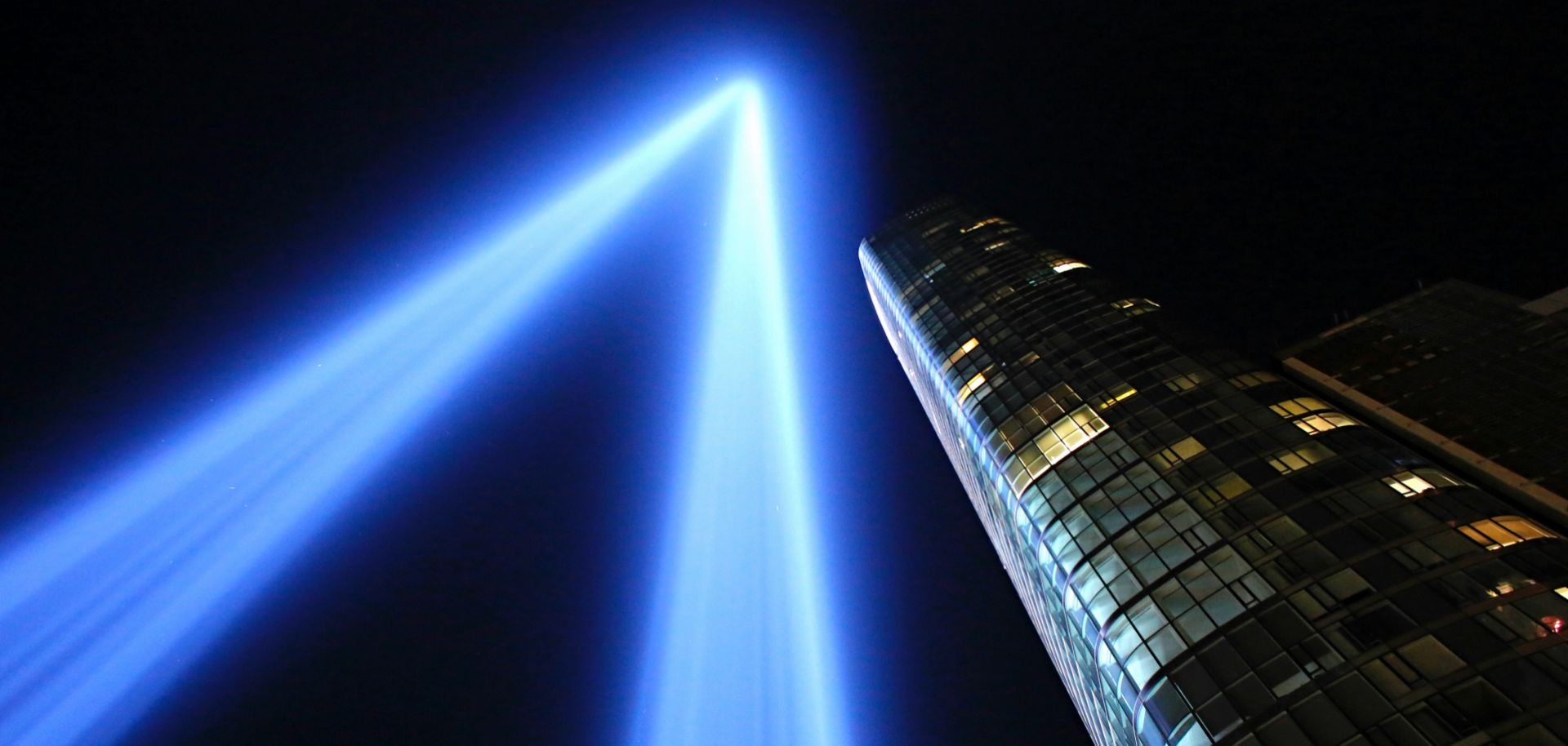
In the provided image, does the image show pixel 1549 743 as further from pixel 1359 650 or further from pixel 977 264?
pixel 977 264

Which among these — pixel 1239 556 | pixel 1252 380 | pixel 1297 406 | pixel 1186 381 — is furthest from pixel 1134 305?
pixel 1239 556

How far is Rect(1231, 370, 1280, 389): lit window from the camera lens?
32.4 meters

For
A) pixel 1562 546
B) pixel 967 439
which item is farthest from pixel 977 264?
pixel 1562 546

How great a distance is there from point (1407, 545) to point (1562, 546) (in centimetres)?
407

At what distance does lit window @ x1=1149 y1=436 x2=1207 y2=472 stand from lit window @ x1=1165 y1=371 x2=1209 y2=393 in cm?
387

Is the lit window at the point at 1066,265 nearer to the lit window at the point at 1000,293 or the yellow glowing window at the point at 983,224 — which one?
the lit window at the point at 1000,293

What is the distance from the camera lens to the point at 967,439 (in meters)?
40.2

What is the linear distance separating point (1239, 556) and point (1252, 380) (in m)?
11.8

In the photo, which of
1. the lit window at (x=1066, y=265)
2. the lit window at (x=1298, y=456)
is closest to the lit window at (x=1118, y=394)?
the lit window at (x=1298, y=456)

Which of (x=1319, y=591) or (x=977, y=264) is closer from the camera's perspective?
(x=1319, y=591)

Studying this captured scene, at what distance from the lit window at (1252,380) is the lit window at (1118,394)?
164 inches

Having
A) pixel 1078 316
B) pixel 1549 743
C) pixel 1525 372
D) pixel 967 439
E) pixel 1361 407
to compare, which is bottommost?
pixel 1549 743

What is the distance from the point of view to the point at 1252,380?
32.8 metres

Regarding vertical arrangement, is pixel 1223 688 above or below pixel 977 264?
below
